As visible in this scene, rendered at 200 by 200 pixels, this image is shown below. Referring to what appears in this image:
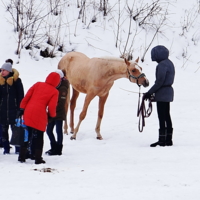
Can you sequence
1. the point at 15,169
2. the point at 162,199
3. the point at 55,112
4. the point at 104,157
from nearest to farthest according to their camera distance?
the point at 162,199 → the point at 15,169 → the point at 55,112 → the point at 104,157

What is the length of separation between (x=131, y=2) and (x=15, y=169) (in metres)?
11.0

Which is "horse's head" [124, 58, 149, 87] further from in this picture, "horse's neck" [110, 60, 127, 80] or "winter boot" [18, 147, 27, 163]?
"winter boot" [18, 147, 27, 163]

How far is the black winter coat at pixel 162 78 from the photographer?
6.86m

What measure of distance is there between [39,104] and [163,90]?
2.18 meters

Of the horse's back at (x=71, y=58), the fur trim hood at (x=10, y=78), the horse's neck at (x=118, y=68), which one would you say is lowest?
the fur trim hood at (x=10, y=78)

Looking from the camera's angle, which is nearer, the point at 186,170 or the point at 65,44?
the point at 186,170

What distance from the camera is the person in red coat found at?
570 cm

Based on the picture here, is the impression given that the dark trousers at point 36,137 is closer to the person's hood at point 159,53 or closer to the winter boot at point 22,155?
the winter boot at point 22,155

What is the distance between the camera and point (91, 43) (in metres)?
13.4

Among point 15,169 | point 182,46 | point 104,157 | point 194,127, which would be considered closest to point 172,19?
point 182,46

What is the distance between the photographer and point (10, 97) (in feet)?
20.6

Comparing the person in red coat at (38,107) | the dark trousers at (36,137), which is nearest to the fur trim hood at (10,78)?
the person in red coat at (38,107)

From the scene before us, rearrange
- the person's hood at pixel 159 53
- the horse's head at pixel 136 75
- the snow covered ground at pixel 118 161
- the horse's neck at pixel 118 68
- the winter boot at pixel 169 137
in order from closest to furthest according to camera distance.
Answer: the snow covered ground at pixel 118 161
the person's hood at pixel 159 53
the winter boot at pixel 169 137
the horse's head at pixel 136 75
the horse's neck at pixel 118 68

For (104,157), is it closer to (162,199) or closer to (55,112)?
(55,112)
